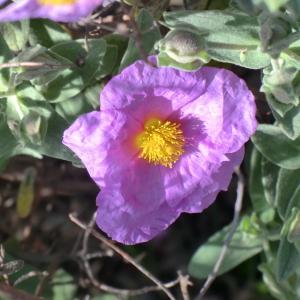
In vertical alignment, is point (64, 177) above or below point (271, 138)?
below

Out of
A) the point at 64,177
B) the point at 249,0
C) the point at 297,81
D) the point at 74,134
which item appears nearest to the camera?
the point at 249,0

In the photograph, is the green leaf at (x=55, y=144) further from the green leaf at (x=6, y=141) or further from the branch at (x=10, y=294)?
the branch at (x=10, y=294)

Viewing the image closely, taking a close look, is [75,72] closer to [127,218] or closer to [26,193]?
[127,218]

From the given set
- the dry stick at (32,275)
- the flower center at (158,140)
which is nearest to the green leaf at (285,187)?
the flower center at (158,140)

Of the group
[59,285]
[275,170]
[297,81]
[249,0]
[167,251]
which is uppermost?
[249,0]

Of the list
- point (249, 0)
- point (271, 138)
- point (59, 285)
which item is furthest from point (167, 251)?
point (249, 0)

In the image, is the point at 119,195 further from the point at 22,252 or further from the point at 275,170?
the point at 22,252
